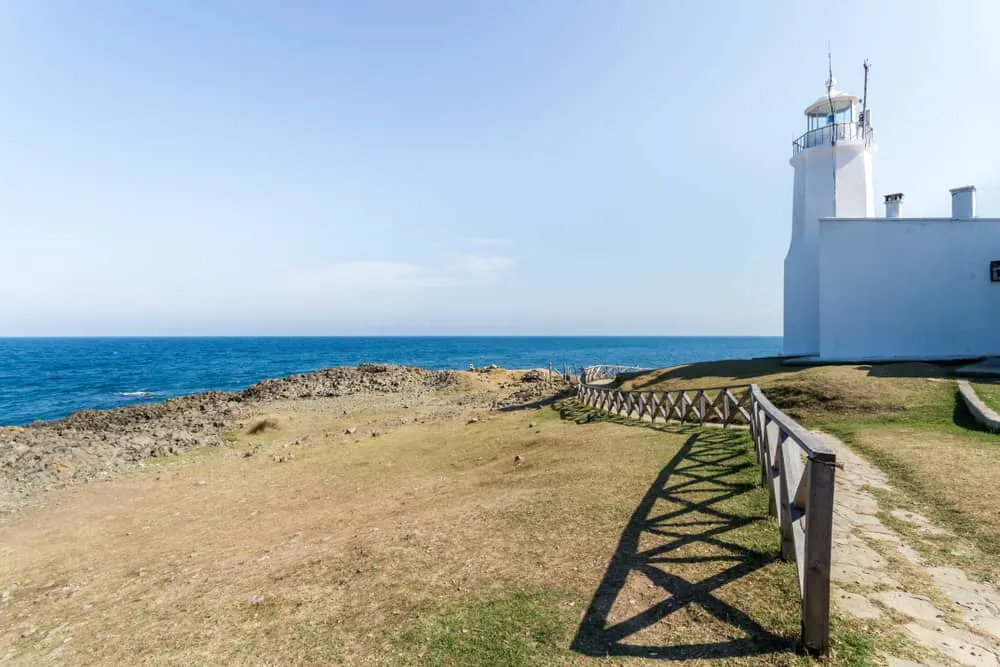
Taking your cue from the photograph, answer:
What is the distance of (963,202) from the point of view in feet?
70.2

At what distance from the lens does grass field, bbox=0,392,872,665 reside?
4.47 metres

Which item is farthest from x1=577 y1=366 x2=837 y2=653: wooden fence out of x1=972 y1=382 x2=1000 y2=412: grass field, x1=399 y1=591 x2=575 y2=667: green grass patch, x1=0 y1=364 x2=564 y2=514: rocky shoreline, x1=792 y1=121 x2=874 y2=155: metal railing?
x1=792 y1=121 x2=874 y2=155: metal railing

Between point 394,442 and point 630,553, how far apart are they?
13.0 meters

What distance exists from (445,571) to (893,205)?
25610 millimetres

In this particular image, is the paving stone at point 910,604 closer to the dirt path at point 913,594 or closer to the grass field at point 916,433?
the dirt path at point 913,594

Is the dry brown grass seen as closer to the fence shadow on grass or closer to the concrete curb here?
the fence shadow on grass

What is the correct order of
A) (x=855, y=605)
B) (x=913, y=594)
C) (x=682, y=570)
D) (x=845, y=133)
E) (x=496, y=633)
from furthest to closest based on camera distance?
(x=845, y=133) < (x=682, y=570) < (x=913, y=594) < (x=496, y=633) < (x=855, y=605)

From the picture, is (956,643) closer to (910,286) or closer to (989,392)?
(989,392)

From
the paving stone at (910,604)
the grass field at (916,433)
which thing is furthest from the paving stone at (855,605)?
the grass field at (916,433)

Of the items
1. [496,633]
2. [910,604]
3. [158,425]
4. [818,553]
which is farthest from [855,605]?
[158,425]

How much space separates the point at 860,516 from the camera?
21.8 feet

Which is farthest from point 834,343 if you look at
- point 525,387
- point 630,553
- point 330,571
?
point 330,571

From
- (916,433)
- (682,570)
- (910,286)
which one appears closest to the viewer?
(682,570)

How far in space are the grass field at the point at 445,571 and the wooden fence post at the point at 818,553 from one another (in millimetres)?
188
